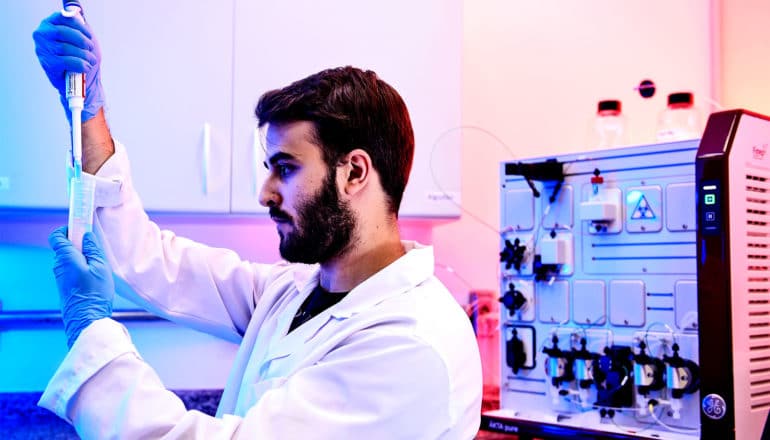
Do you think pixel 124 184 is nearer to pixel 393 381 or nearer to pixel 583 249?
pixel 393 381

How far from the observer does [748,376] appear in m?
1.64

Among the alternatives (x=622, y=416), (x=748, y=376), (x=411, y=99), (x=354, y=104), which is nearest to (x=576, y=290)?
(x=622, y=416)

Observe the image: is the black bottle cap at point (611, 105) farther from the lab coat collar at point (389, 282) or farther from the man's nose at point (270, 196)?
the man's nose at point (270, 196)

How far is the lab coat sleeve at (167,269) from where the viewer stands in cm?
145

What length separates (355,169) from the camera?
138 cm

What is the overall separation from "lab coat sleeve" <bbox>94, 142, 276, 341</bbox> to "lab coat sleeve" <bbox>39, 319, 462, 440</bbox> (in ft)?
0.93

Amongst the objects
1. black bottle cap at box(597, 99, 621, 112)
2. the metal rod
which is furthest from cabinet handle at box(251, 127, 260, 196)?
black bottle cap at box(597, 99, 621, 112)

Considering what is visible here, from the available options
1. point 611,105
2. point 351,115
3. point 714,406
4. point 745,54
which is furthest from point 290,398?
point 745,54

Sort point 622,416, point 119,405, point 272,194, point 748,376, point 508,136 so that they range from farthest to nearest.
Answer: point 508,136
point 622,416
point 748,376
point 272,194
point 119,405

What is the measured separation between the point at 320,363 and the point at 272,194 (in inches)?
11.9

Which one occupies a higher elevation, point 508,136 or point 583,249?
point 508,136

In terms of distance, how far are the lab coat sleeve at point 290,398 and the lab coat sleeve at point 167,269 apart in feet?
0.93

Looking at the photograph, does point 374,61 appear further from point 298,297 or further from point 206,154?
point 298,297

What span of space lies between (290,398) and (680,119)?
1.55 metres
